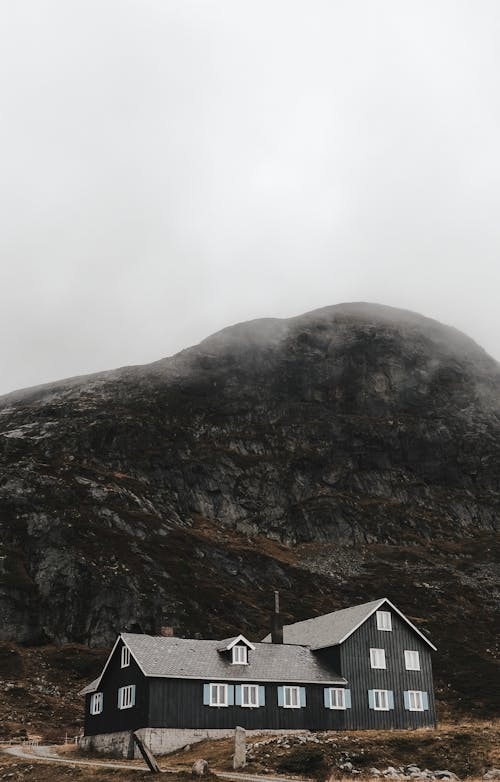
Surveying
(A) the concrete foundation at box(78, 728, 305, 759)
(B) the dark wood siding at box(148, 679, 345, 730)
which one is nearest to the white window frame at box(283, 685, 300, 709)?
(B) the dark wood siding at box(148, 679, 345, 730)

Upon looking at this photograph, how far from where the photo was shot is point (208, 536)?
141m

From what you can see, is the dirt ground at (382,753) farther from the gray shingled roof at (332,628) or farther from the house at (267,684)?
the gray shingled roof at (332,628)

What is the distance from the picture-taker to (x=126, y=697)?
53.3m

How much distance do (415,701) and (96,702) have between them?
24.5 metres

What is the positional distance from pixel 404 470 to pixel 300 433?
25707 mm

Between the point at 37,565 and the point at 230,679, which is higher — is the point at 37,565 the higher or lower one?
the higher one

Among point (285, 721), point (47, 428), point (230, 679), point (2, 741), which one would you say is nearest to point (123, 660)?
point (230, 679)

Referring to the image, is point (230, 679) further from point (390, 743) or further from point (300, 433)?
point (300, 433)

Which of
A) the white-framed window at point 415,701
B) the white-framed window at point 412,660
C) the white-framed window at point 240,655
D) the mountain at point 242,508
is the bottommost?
the white-framed window at point 415,701

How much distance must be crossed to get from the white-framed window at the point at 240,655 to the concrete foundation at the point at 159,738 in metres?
4.48

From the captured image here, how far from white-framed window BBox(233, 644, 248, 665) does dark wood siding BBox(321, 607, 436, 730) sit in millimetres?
7437

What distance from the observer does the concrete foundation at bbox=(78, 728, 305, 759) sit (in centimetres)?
4912

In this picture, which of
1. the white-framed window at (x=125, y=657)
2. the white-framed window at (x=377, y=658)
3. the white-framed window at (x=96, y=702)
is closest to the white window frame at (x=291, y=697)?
the white-framed window at (x=377, y=658)

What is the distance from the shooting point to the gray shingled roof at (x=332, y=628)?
2299 inches
